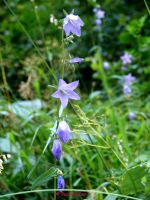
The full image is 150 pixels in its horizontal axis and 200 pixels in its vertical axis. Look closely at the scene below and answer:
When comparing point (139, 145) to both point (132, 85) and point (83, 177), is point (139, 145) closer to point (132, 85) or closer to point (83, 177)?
point (83, 177)

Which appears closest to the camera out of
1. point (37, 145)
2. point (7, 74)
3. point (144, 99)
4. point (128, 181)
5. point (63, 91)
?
point (63, 91)

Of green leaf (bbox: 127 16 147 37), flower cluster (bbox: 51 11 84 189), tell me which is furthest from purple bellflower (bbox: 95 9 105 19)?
flower cluster (bbox: 51 11 84 189)

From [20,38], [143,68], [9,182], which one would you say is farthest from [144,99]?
[20,38]

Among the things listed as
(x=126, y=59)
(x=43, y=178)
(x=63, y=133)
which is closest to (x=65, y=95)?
(x=63, y=133)

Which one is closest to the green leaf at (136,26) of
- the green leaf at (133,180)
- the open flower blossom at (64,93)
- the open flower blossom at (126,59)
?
the open flower blossom at (126,59)

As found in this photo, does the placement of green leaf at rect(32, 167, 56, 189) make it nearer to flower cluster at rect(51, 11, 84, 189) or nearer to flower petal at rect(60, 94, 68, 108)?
flower cluster at rect(51, 11, 84, 189)

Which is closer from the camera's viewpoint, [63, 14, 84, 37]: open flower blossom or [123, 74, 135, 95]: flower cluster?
[63, 14, 84, 37]: open flower blossom

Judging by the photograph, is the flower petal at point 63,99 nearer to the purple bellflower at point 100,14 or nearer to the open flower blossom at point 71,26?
the open flower blossom at point 71,26

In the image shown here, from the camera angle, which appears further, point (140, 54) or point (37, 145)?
point (140, 54)

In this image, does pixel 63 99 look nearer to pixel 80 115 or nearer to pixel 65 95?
pixel 65 95
